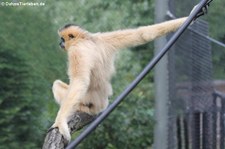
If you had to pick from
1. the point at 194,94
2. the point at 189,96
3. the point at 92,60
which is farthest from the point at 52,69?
the point at 92,60

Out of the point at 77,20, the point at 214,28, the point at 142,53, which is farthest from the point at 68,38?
the point at 142,53

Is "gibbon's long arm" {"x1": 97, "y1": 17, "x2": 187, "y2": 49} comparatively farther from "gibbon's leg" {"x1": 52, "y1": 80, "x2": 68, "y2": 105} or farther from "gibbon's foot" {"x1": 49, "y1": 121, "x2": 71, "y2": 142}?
"gibbon's foot" {"x1": 49, "y1": 121, "x2": 71, "y2": 142}

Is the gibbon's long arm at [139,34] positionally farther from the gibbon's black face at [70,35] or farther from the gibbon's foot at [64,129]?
the gibbon's foot at [64,129]

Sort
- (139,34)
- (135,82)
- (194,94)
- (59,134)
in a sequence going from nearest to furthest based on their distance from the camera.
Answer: (135,82) < (59,134) < (139,34) < (194,94)

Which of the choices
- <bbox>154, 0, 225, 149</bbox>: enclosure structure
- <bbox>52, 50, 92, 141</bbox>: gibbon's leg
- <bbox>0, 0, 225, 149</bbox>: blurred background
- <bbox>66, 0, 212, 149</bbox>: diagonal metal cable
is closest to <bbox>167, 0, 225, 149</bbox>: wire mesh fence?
<bbox>154, 0, 225, 149</bbox>: enclosure structure

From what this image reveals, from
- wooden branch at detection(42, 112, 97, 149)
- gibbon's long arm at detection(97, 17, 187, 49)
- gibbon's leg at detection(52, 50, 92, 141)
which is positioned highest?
gibbon's long arm at detection(97, 17, 187, 49)

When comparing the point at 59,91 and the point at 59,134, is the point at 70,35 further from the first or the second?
the point at 59,134

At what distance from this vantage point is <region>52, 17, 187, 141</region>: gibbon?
21.4 feet

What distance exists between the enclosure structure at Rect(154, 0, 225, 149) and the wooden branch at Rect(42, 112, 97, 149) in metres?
3.39

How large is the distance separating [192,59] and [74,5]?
567 centimetres

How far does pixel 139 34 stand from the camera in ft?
23.4

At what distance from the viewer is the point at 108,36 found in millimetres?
7465

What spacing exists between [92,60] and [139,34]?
21.9 inches

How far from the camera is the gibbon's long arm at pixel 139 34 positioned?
6750mm
